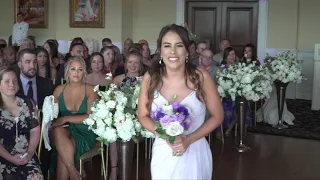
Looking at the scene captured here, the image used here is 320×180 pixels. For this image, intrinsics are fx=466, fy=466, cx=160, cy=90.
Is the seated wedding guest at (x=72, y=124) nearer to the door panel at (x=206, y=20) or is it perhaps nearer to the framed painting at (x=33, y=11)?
the door panel at (x=206, y=20)

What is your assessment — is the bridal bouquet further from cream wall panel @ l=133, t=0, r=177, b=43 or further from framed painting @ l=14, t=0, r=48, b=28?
framed painting @ l=14, t=0, r=48, b=28

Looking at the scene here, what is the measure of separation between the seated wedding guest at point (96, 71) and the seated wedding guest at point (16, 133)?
2288 mm

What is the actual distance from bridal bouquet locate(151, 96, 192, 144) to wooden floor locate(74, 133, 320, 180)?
8.71ft

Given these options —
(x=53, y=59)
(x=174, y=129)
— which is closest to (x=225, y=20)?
(x=53, y=59)

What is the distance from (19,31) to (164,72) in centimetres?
1071

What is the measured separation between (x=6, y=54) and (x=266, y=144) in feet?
14.8

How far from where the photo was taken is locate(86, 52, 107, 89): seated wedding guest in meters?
6.67

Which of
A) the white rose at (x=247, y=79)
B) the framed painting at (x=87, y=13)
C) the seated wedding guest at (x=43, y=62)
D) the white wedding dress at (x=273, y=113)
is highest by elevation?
the framed painting at (x=87, y=13)

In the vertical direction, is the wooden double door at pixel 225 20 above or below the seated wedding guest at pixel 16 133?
above

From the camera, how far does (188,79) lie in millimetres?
3270

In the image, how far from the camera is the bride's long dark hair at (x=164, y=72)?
3.15m

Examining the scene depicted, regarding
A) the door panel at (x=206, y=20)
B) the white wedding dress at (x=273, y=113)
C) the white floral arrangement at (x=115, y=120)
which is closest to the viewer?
the white floral arrangement at (x=115, y=120)

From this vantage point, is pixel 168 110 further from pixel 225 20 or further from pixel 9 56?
pixel 225 20

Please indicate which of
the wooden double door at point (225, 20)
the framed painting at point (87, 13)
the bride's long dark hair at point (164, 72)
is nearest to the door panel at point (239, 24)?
the wooden double door at point (225, 20)
